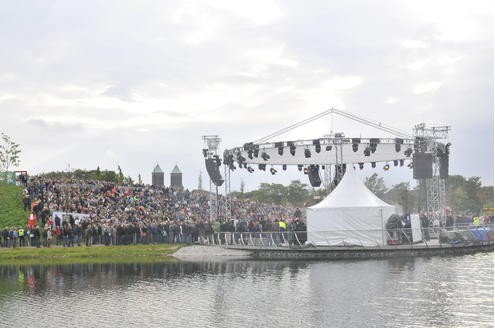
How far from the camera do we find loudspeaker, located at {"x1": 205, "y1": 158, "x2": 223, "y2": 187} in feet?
186

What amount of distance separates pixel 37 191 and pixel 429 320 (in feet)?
131

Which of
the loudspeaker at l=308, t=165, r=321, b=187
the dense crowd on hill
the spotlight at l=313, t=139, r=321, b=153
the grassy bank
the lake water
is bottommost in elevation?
the lake water

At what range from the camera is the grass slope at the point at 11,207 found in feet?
172

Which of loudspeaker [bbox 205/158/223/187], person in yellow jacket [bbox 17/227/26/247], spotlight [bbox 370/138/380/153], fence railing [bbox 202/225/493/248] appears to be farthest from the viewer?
loudspeaker [bbox 205/158/223/187]

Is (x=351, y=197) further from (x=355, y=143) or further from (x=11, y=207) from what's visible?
(x=11, y=207)

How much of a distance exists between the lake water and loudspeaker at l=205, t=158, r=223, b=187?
18854mm

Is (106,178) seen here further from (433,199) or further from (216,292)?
(216,292)

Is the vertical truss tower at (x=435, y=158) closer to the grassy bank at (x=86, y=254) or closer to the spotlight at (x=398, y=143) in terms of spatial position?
the spotlight at (x=398, y=143)

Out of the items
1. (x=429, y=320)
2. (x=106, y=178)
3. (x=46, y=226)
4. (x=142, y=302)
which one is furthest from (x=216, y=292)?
(x=106, y=178)

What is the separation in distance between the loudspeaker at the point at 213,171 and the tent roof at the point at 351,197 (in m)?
14.1

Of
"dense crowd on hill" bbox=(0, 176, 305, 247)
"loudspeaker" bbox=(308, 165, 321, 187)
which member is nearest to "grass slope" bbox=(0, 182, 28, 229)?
"dense crowd on hill" bbox=(0, 176, 305, 247)

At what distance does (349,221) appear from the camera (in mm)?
42312

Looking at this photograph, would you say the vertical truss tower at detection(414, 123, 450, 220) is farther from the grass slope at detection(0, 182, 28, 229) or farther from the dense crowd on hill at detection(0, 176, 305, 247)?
the grass slope at detection(0, 182, 28, 229)

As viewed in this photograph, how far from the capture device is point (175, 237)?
49.2m
